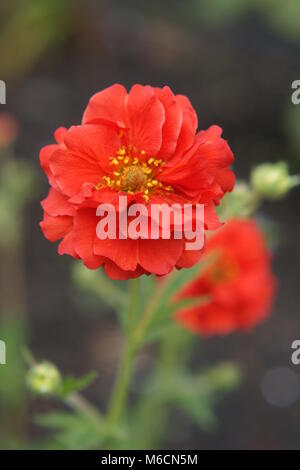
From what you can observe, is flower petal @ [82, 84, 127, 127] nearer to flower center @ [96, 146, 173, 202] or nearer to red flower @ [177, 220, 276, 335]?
flower center @ [96, 146, 173, 202]

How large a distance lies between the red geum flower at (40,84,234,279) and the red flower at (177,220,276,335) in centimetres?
54

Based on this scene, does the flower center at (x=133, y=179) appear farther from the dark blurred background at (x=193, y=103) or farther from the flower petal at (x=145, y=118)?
the dark blurred background at (x=193, y=103)

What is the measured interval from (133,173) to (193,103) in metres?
2.48

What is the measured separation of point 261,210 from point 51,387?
1947 millimetres

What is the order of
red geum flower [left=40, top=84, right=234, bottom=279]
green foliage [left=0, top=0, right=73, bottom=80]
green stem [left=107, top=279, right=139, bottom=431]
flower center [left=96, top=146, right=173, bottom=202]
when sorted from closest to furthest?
red geum flower [left=40, top=84, right=234, bottom=279], flower center [left=96, top=146, right=173, bottom=202], green stem [left=107, top=279, right=139, bottom=431], green foliage [left=0, top=0, right=73, bottom=80]

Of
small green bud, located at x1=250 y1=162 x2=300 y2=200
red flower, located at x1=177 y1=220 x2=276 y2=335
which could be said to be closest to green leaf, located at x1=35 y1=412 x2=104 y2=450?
red flower, located at x1=177 y1=220 x2=276 y2=335

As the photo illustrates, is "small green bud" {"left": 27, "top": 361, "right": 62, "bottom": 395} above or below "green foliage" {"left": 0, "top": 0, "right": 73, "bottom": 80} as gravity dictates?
below

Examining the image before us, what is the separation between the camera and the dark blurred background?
91.4 inches

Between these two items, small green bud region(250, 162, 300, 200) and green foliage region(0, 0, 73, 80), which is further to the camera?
green foliage region(0, 0, 73, 80)

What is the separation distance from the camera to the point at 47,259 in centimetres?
279

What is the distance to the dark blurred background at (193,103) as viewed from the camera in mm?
2322

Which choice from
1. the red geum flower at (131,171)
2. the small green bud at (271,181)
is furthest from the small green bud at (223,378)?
the red geum flower at (131,171)
